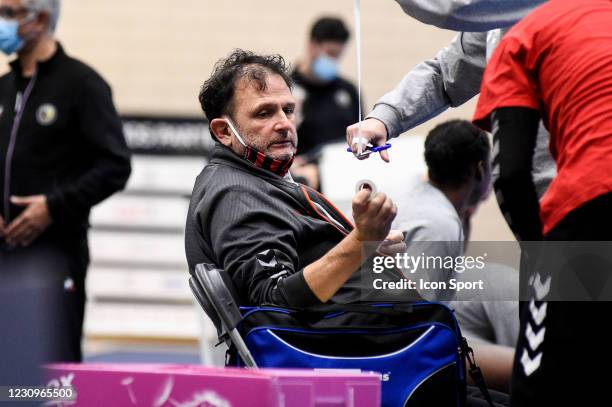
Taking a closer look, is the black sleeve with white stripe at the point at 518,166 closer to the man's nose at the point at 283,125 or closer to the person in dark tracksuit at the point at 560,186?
the person in dark tracksuit at the point at 560,186

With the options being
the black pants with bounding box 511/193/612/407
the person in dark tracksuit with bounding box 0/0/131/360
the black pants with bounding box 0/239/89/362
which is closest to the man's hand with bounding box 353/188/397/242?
the black pants with bounding box 511/193/612/407

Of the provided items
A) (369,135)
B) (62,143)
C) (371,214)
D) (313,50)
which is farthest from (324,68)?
(371,214)

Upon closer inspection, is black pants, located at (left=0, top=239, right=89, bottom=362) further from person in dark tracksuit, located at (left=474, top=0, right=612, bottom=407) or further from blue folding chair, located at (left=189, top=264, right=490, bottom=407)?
person in dark tracksuit, located at (left=474, top=0, right=612, bottom=407)

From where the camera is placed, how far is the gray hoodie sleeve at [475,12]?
8.91 ft

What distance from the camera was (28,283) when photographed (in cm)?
418

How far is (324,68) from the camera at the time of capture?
6.75 metres

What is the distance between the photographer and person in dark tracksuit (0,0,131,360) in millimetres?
4301

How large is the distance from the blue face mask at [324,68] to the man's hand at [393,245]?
3881 mm

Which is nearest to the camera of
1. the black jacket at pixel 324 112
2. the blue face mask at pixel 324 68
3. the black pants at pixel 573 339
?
the black pants at pixel 573 339

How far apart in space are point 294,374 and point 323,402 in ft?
0.27

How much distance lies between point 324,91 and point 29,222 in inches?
108

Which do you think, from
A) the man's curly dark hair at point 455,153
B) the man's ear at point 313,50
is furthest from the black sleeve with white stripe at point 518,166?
the man's ear at point 313,50

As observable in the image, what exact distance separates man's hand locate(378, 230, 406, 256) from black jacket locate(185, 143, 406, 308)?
0.09 metres

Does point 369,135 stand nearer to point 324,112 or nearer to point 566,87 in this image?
point 566,87
